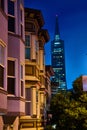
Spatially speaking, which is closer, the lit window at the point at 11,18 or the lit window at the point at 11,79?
the lit window at the point at 11,79

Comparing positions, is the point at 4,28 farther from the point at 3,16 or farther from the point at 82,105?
the point at 82,105

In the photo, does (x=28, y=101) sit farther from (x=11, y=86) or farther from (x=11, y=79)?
(x=11, y=79)

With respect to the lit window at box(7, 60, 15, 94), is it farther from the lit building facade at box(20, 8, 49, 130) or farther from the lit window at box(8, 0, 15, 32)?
the lit building facade at box(20, 8, 49, 130)

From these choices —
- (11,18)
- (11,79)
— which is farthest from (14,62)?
(11,18)

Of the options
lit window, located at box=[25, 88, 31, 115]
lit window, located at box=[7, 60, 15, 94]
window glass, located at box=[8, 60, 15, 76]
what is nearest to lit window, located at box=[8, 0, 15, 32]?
window glass, located at box=[8, 60, 15, 76]

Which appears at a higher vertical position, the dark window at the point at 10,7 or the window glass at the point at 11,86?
the dark window at the point at 10,7

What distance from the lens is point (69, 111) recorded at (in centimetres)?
3294

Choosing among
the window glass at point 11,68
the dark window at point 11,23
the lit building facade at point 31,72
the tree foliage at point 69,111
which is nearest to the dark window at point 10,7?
the dark window at point 11,23

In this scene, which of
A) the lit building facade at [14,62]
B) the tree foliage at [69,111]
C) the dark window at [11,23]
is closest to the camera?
the lit building facade at [14,62]

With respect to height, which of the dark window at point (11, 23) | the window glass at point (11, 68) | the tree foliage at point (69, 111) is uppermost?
the dark window at point (11, 23)

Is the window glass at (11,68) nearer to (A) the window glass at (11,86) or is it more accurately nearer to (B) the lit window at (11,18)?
(A) the window glass at (11,86)

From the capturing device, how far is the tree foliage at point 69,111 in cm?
3216

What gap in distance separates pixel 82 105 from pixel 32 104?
25.5ft

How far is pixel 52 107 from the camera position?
119 ft
